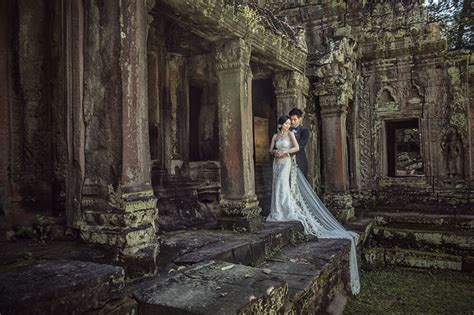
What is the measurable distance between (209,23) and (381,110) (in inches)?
252

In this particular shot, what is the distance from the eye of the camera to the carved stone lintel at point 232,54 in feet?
17.5

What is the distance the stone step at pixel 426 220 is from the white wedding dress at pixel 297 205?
7.66ft

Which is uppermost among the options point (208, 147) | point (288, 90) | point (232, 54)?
point (232, 54)

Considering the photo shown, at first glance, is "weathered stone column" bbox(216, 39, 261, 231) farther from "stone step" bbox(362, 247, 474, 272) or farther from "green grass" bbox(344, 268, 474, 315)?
"stone step" bbox(362, 247, 474, 272)

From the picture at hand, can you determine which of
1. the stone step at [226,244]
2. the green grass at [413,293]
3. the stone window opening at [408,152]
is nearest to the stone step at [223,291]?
the stone step at [226,244]

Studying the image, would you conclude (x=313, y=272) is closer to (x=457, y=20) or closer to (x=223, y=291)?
(x=223, y=291)

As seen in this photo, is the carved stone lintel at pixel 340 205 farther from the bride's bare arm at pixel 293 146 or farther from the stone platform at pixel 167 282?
the stone platform at pixel 167 282

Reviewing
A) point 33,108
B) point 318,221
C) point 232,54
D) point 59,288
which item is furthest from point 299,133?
point 59,288

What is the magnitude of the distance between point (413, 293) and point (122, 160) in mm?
5163

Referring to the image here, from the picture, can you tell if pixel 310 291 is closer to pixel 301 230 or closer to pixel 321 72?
pixel 301 230

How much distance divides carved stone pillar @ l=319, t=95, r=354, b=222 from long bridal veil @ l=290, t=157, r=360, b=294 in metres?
1.46

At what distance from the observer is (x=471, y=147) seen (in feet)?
28.0

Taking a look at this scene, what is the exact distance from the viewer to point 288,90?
24.1 feet

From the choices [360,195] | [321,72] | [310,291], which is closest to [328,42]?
[321,72]
